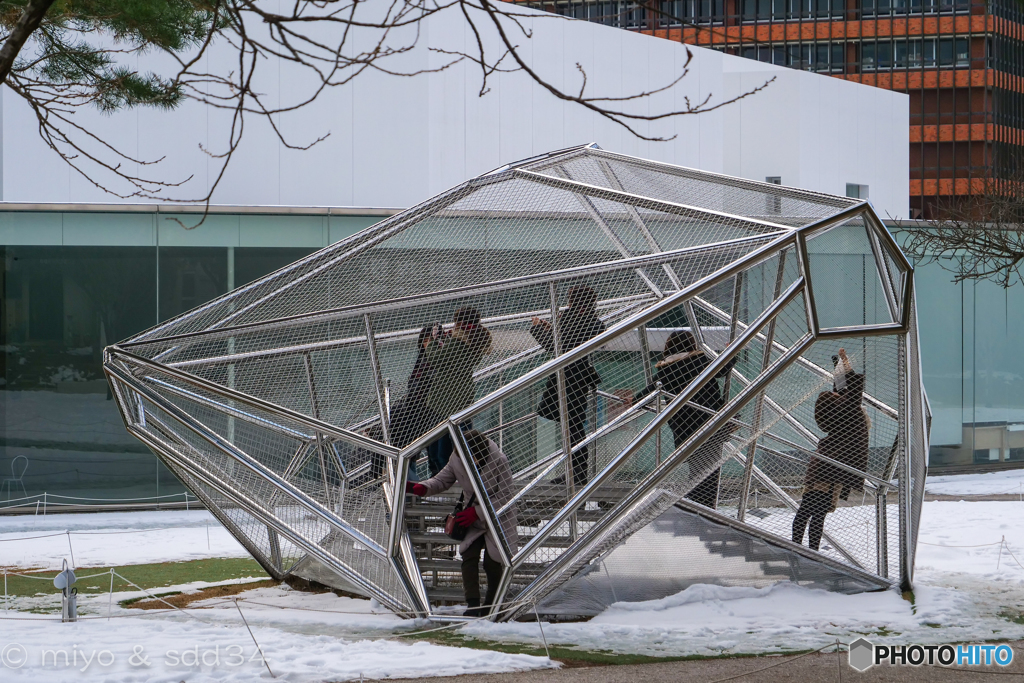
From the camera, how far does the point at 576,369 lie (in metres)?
8.51

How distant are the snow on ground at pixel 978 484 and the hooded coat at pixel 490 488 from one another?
9130 mm

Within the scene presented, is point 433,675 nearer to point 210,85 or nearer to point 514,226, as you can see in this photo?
point 514,226

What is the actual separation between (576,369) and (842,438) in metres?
2.32

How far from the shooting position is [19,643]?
6.63 m

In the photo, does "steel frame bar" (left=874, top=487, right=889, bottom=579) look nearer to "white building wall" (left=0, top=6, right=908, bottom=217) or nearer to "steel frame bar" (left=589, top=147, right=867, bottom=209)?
"steel frame bar" (left=589, top=147, right=867, bottom=209)

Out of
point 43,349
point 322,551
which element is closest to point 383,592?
point 322,551

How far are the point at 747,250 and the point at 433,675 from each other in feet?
11.3

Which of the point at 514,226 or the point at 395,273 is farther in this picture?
the point at 395,273

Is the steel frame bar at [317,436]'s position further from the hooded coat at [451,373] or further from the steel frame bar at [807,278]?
the steel frame bar at [807,278]

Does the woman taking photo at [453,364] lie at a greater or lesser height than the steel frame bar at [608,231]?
lesser

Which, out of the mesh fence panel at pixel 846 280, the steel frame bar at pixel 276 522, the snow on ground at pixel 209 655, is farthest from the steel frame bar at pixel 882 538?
the mesh fence panel at pixel 846 280

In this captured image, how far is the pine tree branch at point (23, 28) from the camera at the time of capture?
4.30 metres

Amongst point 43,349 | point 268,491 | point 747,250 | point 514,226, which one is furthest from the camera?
point 43,349

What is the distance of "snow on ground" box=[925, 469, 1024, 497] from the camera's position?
15047mm
